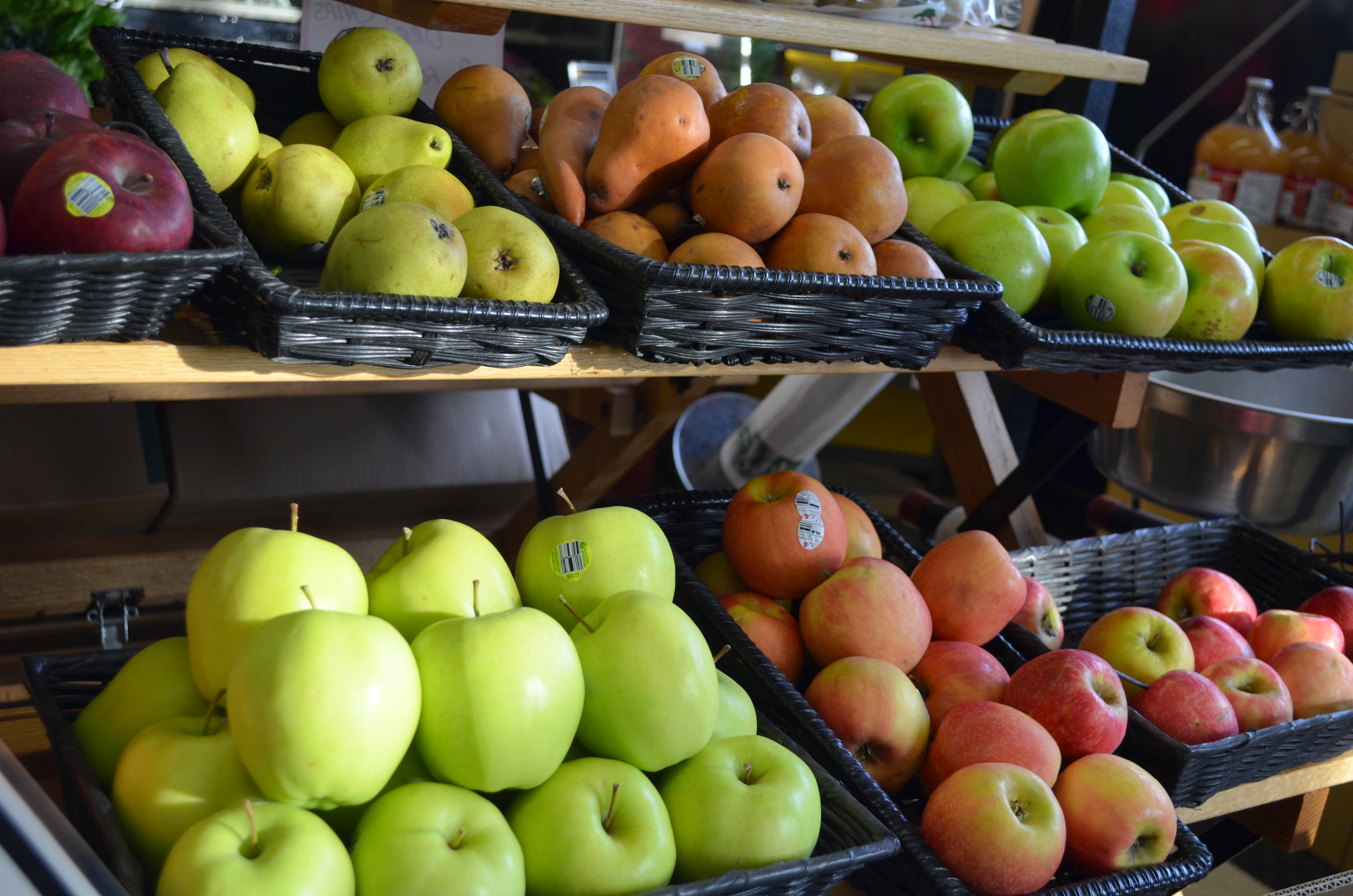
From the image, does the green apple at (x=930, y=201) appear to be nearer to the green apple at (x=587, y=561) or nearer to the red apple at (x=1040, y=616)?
the red apple at (x=1040, y=616)

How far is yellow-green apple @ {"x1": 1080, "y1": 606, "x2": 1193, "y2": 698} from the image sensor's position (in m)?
1.21

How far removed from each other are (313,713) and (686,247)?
21.5 inches

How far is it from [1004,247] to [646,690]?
670 millimetres

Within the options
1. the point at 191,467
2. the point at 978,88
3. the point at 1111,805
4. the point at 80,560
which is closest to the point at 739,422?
the point at 978,88

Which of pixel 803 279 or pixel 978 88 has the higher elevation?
pixel 978 88

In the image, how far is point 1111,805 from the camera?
0.94 meters

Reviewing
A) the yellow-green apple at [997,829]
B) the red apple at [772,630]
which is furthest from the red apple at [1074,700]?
the red apple at [772,630]

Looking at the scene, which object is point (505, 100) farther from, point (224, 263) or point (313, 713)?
point (313, 713)

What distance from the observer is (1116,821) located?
0.93 metres

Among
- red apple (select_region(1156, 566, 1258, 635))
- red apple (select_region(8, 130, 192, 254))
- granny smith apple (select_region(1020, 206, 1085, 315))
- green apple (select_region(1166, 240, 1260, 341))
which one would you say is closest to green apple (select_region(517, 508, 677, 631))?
red apple (select_region(8, 130, 192, 254))

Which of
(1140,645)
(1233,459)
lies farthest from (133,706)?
(1233,459)

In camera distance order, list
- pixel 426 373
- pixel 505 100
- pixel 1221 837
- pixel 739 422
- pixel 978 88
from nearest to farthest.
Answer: pixel 426 373 < pixel 505 100 < pixel 1221 837 < pixel 978 88 < pixel 739 422

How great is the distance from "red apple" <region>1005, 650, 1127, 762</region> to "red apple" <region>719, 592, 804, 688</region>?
226mm

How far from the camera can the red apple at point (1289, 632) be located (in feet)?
4.30
